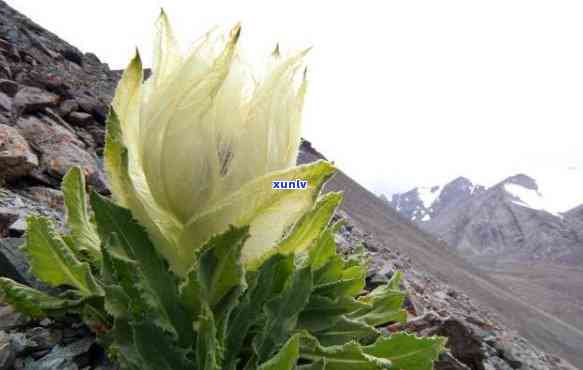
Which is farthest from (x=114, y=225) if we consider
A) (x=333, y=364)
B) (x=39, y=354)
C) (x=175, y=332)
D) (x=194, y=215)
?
(x=333, y=364)

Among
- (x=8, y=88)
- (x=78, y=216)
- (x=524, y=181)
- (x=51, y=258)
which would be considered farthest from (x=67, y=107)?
(x=524, y=181)

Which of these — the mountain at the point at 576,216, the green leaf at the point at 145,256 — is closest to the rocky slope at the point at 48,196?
the green leaf at the point at 145,256

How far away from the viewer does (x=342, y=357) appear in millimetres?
1806

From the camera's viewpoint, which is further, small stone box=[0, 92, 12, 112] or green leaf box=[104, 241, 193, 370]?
small stone box=[0, 92, 12, 112]

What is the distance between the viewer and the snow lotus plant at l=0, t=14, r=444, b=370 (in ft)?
4.76

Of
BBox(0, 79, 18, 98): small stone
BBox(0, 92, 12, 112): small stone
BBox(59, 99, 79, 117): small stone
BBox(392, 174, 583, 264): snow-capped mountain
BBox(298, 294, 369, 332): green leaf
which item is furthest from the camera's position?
BBox(392, 174, 583, 264): snow-capped mountain

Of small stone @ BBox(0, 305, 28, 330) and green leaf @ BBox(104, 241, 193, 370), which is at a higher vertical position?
green leaf @ BBox(104, 241, 193, 370)

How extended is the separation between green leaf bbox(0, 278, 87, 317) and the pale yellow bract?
0.57m

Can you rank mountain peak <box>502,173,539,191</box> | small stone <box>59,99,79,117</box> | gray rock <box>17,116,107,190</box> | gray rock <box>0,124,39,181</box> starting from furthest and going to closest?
mountain peak <box>502,173,539,191</box>, small stone <box>59,99,79,117</box>, gray rock <box>17,116,107,190</box>, gray rock <box>0,124,39,181</box>

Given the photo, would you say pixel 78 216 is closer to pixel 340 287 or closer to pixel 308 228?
pixel 308 228

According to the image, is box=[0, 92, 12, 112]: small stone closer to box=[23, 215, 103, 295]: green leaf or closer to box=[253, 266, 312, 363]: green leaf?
box=[23, 215, 103, 295]: green leaf

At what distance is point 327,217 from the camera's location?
1.79 meters

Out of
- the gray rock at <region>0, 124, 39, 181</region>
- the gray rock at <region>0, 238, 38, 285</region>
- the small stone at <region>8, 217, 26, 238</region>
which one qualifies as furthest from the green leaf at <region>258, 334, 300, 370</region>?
the gray rock at <region>0, 124, 39, 181</region>

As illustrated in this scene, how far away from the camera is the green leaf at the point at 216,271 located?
141 centimetres
